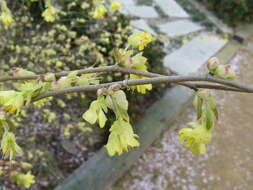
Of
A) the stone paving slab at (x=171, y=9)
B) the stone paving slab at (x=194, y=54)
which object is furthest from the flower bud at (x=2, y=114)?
A: the stone paving slab at (x=171, y=9)

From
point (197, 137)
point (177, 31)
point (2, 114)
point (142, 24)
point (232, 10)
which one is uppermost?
point (232, 10)

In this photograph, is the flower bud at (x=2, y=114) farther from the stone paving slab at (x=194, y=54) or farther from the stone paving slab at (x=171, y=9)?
the stone paving slab at (x=171, y=9)

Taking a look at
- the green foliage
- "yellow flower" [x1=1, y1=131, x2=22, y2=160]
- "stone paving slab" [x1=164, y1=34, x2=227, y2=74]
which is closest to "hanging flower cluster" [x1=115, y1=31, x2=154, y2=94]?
"yellow flower" [x1=1, y1=131, x2=22, y2=160]

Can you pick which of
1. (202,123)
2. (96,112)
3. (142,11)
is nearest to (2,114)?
(96,112)

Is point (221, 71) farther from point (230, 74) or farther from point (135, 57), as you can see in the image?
point (135, 57)

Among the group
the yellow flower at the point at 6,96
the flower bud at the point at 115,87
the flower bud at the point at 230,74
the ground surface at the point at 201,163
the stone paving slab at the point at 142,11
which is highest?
the stone paving slab at the point at 142,11

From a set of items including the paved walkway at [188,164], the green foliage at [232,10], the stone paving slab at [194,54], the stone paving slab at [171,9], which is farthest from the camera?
the green foliage at [232,10]
